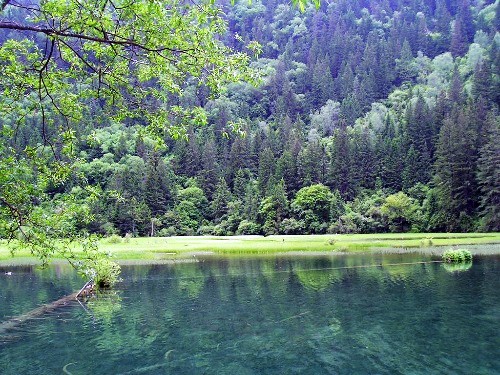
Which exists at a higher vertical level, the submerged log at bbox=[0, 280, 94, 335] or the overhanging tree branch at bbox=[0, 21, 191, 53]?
the overhanging tree branch at bbox=[0, 21, 191, 53]

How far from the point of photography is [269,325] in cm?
2436

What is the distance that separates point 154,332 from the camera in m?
23.8

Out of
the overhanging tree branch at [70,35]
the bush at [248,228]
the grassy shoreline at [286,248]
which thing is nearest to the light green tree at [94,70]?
the overhanging tree branch at [70,35]

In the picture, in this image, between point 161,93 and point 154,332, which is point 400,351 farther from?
point 161,93

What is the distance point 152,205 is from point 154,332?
329 feet

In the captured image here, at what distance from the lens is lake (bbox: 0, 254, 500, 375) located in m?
18.5

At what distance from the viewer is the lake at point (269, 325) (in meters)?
18.5

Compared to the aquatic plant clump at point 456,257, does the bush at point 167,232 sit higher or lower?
higher

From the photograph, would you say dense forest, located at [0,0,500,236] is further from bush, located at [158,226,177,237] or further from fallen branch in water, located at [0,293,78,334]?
fallen branch in water, located at [0,293,78,334]

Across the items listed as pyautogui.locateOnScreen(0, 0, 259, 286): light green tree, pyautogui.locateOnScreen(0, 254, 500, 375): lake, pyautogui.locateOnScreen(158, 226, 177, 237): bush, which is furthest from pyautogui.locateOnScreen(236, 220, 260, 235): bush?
pyautogui.locateOnScreen(0, 0, 259, 286): light green tree

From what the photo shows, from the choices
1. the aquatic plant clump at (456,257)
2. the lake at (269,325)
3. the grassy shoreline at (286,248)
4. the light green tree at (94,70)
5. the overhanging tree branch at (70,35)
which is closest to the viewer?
the overhanging tree branch at (70,35)

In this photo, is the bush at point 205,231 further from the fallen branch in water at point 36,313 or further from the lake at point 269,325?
the fallen branch in water at point 36,313

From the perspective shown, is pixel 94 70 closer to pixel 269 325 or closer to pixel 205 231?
pixel 269 325

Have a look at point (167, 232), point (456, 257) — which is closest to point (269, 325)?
point (456, 257)
